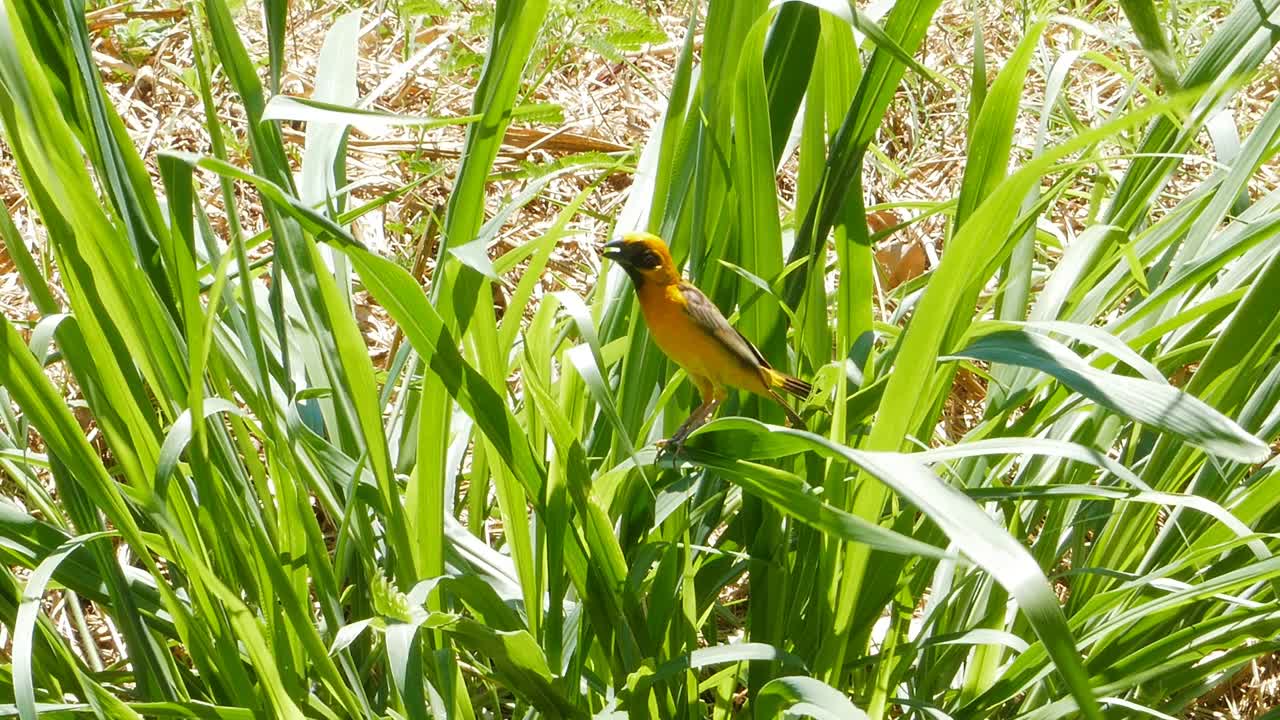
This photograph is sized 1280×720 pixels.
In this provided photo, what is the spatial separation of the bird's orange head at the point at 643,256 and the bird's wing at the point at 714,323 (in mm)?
81

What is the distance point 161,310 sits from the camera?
1.45 meters

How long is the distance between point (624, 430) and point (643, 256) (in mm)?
412

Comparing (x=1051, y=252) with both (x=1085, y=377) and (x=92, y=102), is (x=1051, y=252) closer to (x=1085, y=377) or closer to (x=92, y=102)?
(x=1085, y=377)

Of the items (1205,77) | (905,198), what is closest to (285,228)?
(1205,77)

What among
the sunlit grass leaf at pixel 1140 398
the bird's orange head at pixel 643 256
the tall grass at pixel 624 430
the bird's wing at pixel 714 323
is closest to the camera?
the sunlit grass leaf at pixel 1140 398

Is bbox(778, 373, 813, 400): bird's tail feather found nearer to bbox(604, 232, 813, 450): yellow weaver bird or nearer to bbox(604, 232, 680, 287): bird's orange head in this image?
bbox(604, 232, 813, 450): yellow weaver bird

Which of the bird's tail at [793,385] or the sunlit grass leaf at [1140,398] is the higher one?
the sunlit grass leaf at [1140,398]

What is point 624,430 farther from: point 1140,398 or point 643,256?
point 1140,398

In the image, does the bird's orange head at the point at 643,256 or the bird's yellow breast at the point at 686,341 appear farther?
the bird's orange head at the point at 643,256

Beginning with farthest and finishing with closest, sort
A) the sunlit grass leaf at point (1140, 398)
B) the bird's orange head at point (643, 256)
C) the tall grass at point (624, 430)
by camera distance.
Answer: the bird's orange head at point (643, 256), the tall grass at point (624, 430), the sunlit grass leaf at point (1140, 398)

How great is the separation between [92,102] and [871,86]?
0.96 m

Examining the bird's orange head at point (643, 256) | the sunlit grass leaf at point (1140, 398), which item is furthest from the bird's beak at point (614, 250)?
the sunlit grass leaf at point (1140, 398)

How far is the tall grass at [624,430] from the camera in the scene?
4.33 ft

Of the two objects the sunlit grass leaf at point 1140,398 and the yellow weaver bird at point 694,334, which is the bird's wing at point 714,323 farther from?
the sunlit grass leaf at point 1140,398
